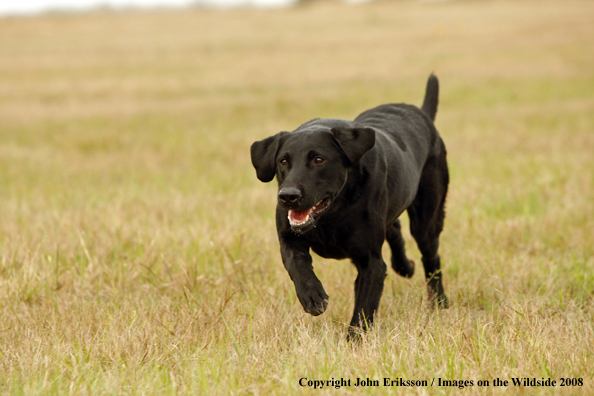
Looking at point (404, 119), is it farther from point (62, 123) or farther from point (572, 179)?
point (62, 123)

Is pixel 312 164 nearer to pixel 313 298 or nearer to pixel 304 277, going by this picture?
pixel 304 277

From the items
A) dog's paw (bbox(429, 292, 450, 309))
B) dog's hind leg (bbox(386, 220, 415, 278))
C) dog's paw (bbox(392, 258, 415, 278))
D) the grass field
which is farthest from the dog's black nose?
dog's paw (bbox(392, 258, 415, 278))

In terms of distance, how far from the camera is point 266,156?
11.2ft

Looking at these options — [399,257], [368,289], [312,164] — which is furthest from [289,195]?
[399,257]

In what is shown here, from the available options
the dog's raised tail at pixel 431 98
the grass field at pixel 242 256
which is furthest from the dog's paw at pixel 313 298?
the dog's raised tail at pixel 431 98

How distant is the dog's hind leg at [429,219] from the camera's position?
4305 mm

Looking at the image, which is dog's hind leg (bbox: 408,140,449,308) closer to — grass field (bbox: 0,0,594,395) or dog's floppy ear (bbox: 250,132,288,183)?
grass field (bbox: 0,0,594,395)

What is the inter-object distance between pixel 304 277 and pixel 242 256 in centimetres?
170

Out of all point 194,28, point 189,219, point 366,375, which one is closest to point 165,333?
point 366,375

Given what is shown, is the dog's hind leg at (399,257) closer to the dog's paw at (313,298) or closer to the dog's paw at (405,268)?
the dog's paw at (405,268)

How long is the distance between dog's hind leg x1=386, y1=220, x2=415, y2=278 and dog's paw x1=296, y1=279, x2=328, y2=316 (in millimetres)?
1325

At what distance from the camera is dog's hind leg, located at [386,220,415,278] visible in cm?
431

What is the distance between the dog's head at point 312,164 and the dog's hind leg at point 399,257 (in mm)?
1152

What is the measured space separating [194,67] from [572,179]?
71.7ft
